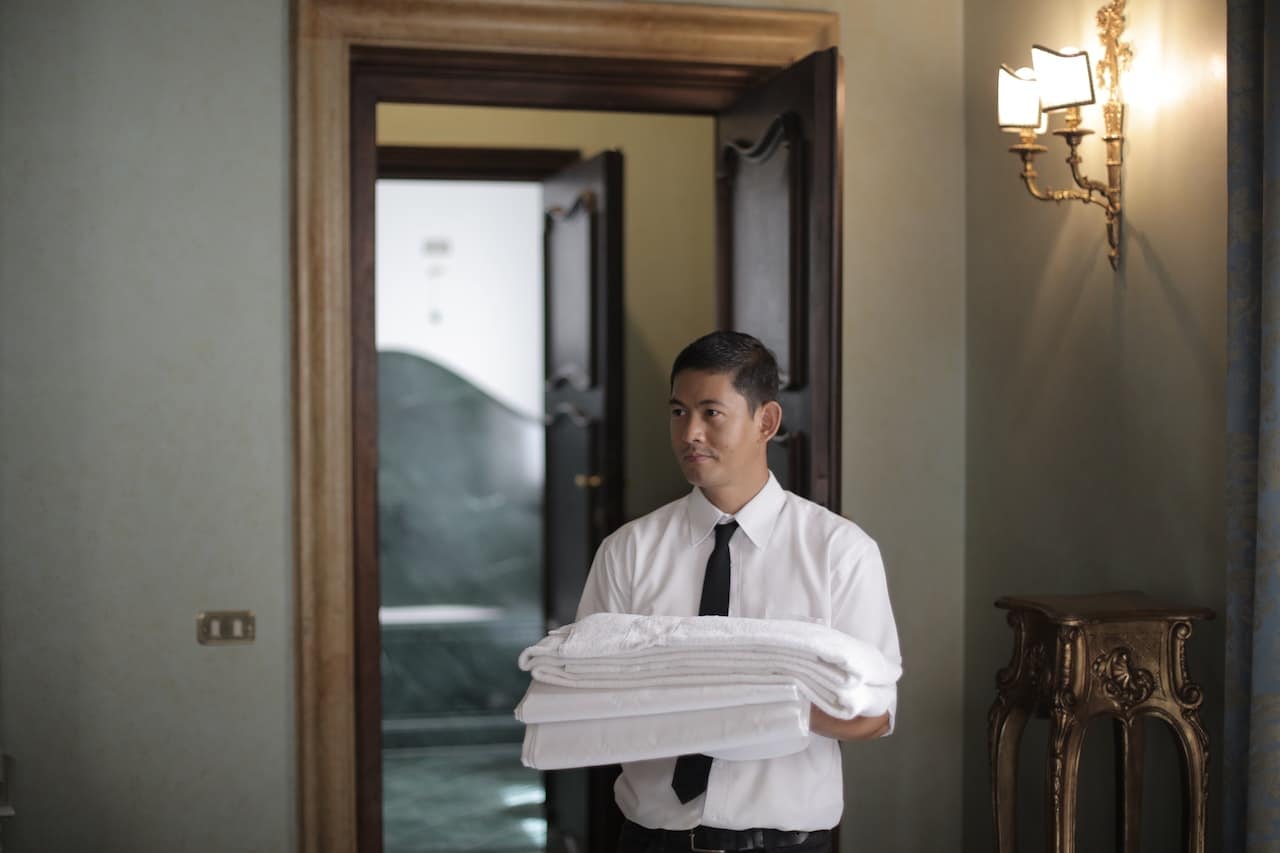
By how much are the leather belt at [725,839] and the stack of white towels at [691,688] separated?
Answer: 0.19 metres

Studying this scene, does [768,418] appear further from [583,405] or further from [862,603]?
[583,405]

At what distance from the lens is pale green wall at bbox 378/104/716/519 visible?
5137mm

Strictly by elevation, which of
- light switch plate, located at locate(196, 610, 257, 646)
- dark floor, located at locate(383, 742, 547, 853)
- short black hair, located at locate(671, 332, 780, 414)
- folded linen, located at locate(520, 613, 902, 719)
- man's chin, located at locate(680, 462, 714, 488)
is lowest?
dark floor, located at locate(383, 742, 547, 853)

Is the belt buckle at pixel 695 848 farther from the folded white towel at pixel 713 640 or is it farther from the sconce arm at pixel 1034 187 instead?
the sconce arm at pixel 1034 187

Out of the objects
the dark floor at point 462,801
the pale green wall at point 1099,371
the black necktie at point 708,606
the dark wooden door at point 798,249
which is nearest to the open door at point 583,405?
the dark floor at point 462,801

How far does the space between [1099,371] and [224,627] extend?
6.95 feet

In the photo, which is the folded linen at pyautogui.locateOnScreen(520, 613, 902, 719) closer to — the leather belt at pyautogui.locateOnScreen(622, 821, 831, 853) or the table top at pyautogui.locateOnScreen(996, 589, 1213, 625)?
the leather belt at pyautogui.locateOnScreen(622, 821, 831, 853)

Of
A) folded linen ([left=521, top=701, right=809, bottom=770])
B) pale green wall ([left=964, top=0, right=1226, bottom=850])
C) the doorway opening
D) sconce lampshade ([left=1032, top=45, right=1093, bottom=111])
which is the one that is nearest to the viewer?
folded linen ([left=521, top=701, right=809, bottom=770])

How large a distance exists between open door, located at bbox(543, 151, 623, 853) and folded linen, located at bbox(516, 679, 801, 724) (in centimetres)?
218

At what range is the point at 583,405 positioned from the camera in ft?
14.8

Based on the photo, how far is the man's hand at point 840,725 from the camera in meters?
1.82

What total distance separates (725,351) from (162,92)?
1.79m

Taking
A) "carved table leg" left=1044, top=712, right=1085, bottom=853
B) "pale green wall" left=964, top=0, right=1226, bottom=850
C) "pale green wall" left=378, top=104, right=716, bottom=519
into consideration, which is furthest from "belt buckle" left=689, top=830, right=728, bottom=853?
"pale green wall" left=378, top=104, right=716, bottom=519

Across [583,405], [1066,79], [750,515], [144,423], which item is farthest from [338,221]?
[1066,79]
